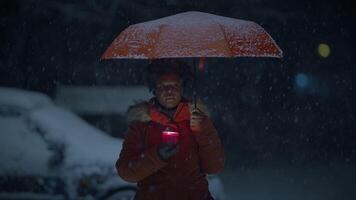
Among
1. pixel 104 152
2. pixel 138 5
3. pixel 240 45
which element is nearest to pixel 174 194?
pixel 240 45

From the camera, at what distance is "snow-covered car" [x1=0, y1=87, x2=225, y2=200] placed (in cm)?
680

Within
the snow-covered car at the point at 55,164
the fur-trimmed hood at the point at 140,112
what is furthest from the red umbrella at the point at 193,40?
the snow-covered car at the point at 55,164

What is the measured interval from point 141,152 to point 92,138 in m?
3.96

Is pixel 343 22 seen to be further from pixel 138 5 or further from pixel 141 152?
pixel 141 152

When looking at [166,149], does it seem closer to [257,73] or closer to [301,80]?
[257,73]

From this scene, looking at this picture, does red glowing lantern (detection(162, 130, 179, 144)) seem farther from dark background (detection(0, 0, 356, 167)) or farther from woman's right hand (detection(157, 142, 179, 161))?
dark background (detection(0, 0, 356, 167))

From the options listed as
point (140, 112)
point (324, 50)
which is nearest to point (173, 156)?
point (140, 112)

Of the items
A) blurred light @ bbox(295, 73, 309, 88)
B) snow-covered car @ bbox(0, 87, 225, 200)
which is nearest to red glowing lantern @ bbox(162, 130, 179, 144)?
snow-covered car @ bbox(0, 87, 225, 200)

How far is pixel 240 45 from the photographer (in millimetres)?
3576

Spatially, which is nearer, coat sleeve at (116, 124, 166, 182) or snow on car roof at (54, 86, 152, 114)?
coat sleeve at (116, 124, 166, 182)

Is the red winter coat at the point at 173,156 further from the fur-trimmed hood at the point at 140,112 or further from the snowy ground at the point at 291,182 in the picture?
the snowy ground at the point at 291,182

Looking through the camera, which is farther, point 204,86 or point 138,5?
point 204,86

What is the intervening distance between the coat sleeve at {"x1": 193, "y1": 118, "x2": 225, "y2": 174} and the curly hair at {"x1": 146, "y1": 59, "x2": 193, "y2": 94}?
0.32m

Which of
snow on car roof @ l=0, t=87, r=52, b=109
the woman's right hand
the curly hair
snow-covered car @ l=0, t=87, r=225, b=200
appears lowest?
snow-covered car @ l=0, t=87, r=225, b=200
